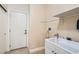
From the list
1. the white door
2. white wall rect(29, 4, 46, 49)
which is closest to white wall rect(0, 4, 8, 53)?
the white door

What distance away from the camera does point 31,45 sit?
11.4 ft

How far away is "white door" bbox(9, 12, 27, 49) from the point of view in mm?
3799

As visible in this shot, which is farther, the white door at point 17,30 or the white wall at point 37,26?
the white door at point 17,30

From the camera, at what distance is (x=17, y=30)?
3.97 meters

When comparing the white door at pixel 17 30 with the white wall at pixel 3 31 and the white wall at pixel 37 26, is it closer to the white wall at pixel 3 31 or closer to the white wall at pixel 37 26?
the white wall at pixel 3 31

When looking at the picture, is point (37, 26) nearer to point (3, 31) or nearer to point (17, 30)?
point (17, 30)

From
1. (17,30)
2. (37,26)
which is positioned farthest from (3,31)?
(37,26)

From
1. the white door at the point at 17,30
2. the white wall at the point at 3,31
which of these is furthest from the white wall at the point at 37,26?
the white wall at the point at 3,31

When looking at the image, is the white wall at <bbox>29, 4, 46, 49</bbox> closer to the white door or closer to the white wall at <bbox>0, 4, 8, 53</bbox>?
the white door

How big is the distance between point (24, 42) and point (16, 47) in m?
0.46

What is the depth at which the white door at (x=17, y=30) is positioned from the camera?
3799 millimetres

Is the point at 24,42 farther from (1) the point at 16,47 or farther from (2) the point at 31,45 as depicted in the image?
(2) the point at 31,45
